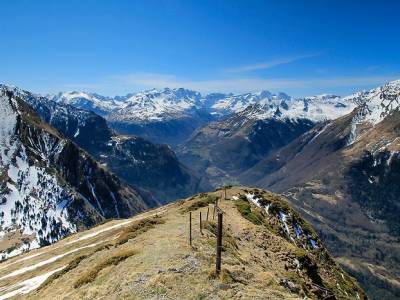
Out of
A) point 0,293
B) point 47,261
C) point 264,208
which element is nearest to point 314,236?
point 264,208

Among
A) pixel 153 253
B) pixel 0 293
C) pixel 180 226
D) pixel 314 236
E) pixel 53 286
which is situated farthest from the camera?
pixel 314 236

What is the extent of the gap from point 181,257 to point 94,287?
9.40 metres

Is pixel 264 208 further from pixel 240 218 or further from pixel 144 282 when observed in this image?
pixel 144 282

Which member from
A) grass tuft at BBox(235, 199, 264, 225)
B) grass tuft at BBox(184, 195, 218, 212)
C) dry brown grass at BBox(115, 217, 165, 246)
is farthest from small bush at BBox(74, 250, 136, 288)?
grass tuft at BBox(184, 195, 218, 212)

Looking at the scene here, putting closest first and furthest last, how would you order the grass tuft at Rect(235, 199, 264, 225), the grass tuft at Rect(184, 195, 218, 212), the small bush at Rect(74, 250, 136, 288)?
the small bush at Rect(74, 250, 136, 288)
the grass tuft at Rect(235, 199, 264, 225)
the grass tuft at Rect(184, 195, 218, 212)

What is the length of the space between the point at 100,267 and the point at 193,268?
14.0 meters

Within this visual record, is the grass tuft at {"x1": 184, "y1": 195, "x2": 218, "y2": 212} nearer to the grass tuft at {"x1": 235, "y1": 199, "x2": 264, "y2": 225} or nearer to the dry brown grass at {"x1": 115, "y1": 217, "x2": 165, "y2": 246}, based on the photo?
the grass tuft at {"x1": 235, "y1": 199, "x2": 264, "y2": 225}

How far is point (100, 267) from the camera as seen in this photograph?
51844 mm

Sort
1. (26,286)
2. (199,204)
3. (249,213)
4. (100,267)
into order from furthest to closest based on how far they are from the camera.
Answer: (199,204) < (249,213) < (26,286) < (100,267)

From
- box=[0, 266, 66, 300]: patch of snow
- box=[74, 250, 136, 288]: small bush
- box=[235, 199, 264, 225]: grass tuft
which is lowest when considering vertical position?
box=[0, 266, 66, 300]: patch of snow

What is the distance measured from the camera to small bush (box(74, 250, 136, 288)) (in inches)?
1975

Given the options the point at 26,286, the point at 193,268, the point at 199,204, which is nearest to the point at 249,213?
the point at 199,204

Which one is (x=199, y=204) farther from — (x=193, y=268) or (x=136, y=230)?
(x=193, y=268)

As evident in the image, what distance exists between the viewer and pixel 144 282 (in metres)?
Result: 41.9
